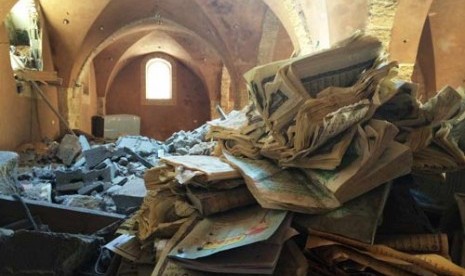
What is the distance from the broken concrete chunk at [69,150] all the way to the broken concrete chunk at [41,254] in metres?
5.24

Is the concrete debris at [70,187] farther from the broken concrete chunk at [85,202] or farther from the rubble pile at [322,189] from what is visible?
the rubble pile at [322,189]

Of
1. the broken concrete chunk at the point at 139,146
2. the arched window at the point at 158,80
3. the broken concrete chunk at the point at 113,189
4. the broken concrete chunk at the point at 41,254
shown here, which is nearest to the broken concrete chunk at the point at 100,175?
the broken concrete chunk at the point at 113,189

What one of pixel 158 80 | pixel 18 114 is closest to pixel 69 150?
pixel 18 114

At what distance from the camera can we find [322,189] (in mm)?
1553

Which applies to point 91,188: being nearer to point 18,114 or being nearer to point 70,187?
point 70,187

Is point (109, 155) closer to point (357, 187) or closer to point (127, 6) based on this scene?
point (357, 187)

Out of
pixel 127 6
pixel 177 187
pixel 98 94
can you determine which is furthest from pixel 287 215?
pixel 98 94

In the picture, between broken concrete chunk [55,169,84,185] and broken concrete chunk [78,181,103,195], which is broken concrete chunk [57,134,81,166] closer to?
broken concrete chunk [55,169,84,185]

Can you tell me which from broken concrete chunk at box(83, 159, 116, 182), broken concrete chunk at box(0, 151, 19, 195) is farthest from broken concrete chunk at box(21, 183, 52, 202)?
broken concrete chunk at box(83, 159, 116, 182)

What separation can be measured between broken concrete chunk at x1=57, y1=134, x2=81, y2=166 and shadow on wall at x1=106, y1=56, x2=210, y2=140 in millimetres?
10790

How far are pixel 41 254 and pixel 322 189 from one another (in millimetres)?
1462

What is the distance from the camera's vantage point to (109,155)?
620 centimetres

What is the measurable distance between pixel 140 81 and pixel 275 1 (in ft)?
40.8

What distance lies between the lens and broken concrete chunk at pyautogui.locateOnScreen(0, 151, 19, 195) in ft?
13.0
